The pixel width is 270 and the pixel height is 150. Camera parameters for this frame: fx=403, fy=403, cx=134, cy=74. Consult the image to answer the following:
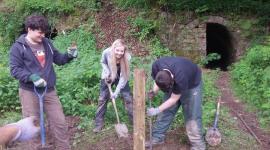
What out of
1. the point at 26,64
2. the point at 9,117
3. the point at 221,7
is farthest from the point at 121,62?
the point at 221,7

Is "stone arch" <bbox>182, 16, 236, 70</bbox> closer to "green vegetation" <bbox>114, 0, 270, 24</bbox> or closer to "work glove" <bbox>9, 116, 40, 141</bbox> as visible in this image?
"green vegetation" <bbox>114, 0, 270, 24</bbox>

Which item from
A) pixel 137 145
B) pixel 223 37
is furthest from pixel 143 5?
pixel 137 145

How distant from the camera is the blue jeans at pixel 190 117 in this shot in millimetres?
5801

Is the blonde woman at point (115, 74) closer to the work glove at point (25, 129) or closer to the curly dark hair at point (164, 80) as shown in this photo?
the curly dark hair at point (164, 80)

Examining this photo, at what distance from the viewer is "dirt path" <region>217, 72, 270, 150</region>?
23.2ft

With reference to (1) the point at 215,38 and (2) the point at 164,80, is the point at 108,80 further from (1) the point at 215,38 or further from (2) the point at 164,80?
(1) the point at 215,38

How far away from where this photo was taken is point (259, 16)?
39.1ft

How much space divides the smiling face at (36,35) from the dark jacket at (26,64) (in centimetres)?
11

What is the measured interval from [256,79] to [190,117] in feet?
13.7

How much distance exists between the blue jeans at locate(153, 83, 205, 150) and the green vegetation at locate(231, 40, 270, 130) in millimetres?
2113

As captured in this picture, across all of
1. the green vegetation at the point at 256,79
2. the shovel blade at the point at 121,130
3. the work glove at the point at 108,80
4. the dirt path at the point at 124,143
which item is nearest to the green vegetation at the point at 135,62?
the green vegetation at the point at 256,79

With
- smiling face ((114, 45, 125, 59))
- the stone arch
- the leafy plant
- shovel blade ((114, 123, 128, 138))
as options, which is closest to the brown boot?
shovel blade ((114, 123, 128, 138))

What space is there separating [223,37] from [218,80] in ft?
13.2

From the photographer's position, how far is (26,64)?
5020 millimetres
